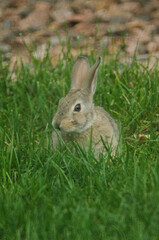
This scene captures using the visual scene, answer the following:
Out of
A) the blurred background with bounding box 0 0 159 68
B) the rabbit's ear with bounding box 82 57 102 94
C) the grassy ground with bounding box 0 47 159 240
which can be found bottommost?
the grassy ground with bounding box 0 47 159 240

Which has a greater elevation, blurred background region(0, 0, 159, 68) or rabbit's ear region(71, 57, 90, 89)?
blurred background region(0, 0, 159, 68)

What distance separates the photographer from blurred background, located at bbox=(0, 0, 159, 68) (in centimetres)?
778

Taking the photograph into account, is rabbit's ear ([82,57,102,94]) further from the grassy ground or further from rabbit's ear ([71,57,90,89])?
the grassy ground

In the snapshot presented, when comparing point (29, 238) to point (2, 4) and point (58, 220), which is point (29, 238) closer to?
point (58, 220)

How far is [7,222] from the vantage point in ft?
11.6

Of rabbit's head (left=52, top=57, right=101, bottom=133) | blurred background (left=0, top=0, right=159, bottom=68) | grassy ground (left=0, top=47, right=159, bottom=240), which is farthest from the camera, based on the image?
blurred background (left=0, top=0, right=159, bottom=68)

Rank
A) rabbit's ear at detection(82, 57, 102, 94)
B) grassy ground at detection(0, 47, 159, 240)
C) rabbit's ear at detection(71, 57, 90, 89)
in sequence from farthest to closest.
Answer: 1. rabbit's ear at detection(71, 57, 90, 89)
2. rabbit's ear at detection(82, 57, 102, 94)
3. grassy ground at detection(0, 47, 159, 240)

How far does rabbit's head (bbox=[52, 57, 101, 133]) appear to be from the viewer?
4.59 m

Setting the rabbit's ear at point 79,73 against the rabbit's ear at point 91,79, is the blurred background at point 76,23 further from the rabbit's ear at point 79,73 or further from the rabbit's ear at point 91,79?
the rabbit's ear at point 91,79

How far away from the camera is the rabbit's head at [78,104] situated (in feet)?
15.1

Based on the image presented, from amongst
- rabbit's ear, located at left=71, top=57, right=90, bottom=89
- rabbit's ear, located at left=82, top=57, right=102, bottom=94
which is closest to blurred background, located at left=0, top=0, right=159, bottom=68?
rabbit's ear, located at left=71, top=57, right=90, bottom=89

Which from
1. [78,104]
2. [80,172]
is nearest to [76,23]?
[78,104]

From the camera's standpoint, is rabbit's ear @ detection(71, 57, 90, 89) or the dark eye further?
rabbit's ear @ detection(71, 57, 90, 89)

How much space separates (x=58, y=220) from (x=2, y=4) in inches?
256
